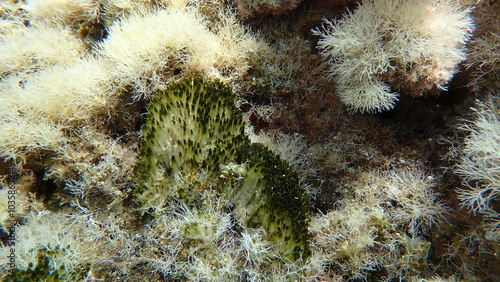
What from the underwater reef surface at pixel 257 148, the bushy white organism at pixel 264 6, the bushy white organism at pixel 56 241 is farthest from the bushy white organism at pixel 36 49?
the bushy white organism at pixel 264 6

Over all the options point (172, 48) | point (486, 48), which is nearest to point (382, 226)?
point (486, 48)

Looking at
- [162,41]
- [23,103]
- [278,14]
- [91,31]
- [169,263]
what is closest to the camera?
[169,263]

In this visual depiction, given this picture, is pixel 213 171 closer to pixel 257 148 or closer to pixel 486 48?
pixel 257 148

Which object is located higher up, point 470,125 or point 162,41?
point 162,41

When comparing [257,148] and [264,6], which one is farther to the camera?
[264,6]

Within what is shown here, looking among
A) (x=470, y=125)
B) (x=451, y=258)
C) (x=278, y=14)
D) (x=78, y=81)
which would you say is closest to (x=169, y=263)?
(x=78, y=81)

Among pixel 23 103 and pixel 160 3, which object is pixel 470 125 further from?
pixel 23 103

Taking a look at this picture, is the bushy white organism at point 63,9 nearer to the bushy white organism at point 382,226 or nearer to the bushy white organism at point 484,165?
the bushy white organism at point 382,226
